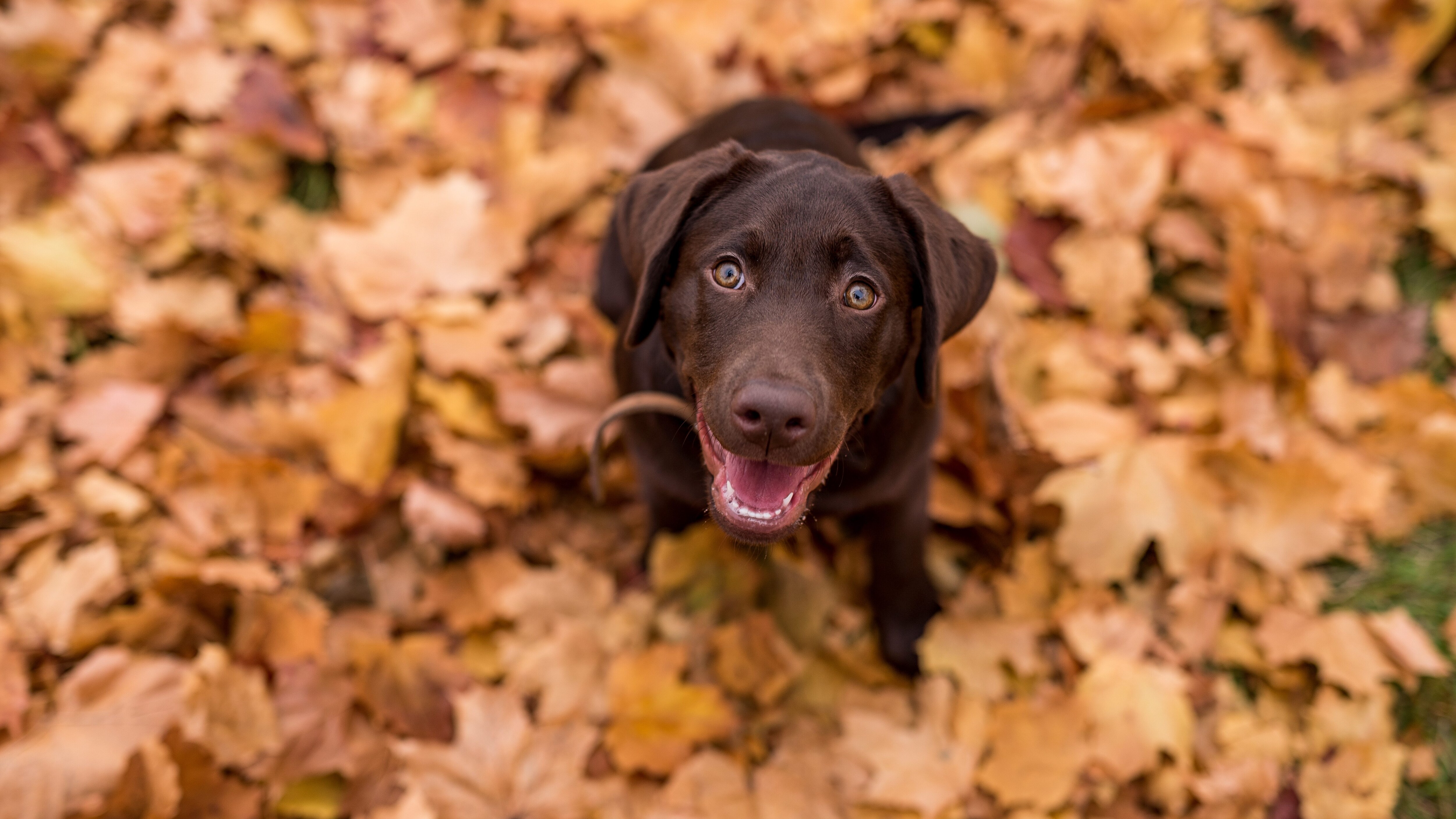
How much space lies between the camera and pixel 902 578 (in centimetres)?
288

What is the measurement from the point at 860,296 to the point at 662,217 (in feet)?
1.64

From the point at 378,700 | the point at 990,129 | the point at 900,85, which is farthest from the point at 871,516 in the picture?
the point at 900,85

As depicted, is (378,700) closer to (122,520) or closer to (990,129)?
(122,520)

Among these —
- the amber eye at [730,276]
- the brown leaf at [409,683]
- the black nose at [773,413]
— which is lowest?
the brown leaf at [409,683]

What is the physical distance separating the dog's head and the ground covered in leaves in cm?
84

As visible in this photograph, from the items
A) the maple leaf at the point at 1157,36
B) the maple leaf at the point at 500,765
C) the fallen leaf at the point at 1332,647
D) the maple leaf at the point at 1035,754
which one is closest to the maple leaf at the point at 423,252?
the maple leaf at the point at 500,765

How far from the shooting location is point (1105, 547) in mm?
2877

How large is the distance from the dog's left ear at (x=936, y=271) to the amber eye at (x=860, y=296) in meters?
0.13

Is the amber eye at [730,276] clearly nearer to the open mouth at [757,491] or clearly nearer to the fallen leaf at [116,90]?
the open mouth at [757,491]

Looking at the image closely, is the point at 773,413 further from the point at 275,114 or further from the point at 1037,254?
the point at 275,114

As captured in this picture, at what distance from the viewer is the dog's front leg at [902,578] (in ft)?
9.03

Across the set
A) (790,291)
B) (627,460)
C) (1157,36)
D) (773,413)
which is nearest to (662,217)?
(790,291)

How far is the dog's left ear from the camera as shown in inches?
84.9

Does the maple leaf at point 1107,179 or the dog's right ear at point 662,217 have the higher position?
the dog's right ear at point 662,217
